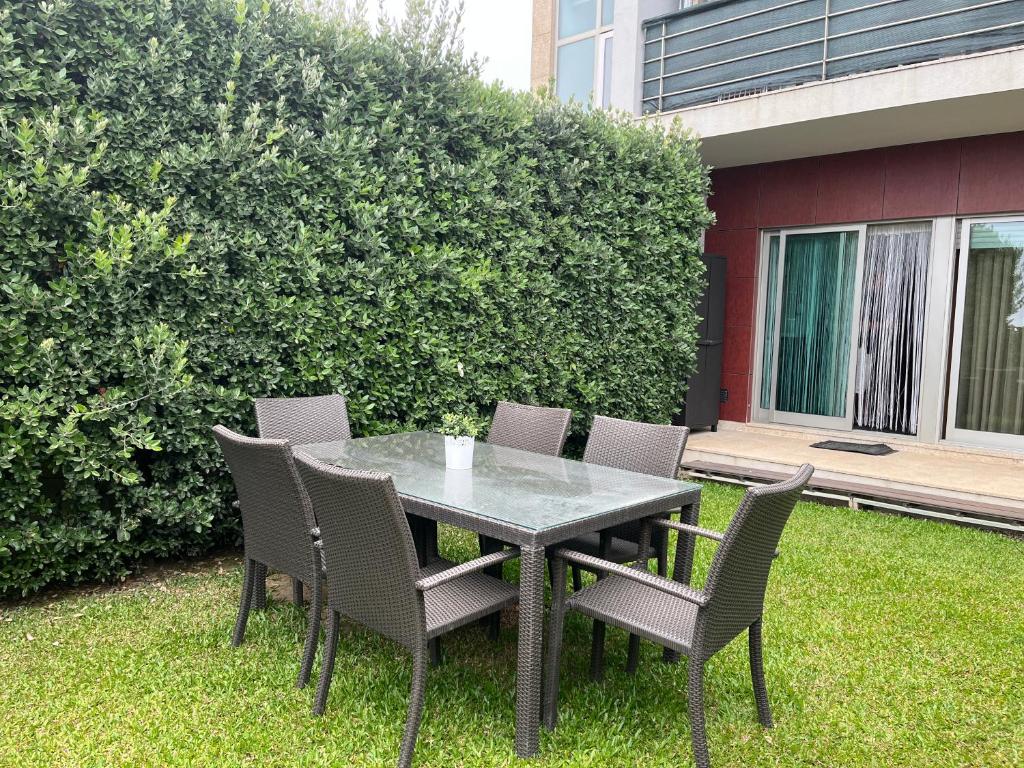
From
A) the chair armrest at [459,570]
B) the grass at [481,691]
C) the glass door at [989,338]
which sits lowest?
the grass at [481,691]

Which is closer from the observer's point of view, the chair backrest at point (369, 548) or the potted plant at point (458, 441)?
the chair backrest at point (369, 548)

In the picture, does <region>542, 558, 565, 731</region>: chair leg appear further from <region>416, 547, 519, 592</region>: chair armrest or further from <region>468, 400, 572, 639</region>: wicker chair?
<region>468, 400, 572, 639</region>: wicker chair

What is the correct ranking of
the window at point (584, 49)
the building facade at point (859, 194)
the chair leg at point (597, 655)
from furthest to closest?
1. the window at point (584, 49)
2. the building facade at point (859, 194)
3. the chair leg at point (597, 655)

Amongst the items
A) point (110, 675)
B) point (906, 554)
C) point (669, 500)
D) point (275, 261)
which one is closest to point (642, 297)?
point (906, 554)

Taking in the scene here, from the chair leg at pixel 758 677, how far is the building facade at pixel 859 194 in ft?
15.6

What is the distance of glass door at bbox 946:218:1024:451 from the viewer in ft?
23.9

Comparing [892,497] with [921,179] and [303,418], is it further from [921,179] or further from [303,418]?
[303,418]

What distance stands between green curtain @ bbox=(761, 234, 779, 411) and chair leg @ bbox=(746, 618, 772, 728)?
6661 millimetres

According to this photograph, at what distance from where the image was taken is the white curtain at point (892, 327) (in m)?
7.77

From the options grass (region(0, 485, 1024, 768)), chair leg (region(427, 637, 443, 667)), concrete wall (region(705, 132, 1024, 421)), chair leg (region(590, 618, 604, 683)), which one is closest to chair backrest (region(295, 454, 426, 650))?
grass (region(0, 485, 1024, 768))

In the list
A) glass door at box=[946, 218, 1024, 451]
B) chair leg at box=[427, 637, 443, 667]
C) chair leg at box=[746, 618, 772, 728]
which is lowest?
chair leg at box=[427, 637, 443, 667]

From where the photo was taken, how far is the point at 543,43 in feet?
38.7

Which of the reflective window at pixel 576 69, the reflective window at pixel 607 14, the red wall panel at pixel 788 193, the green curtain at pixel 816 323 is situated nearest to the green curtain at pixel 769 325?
the green curtain at pixel 816 323

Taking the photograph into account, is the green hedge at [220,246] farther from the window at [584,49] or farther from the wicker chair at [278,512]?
the window at [584,49]
